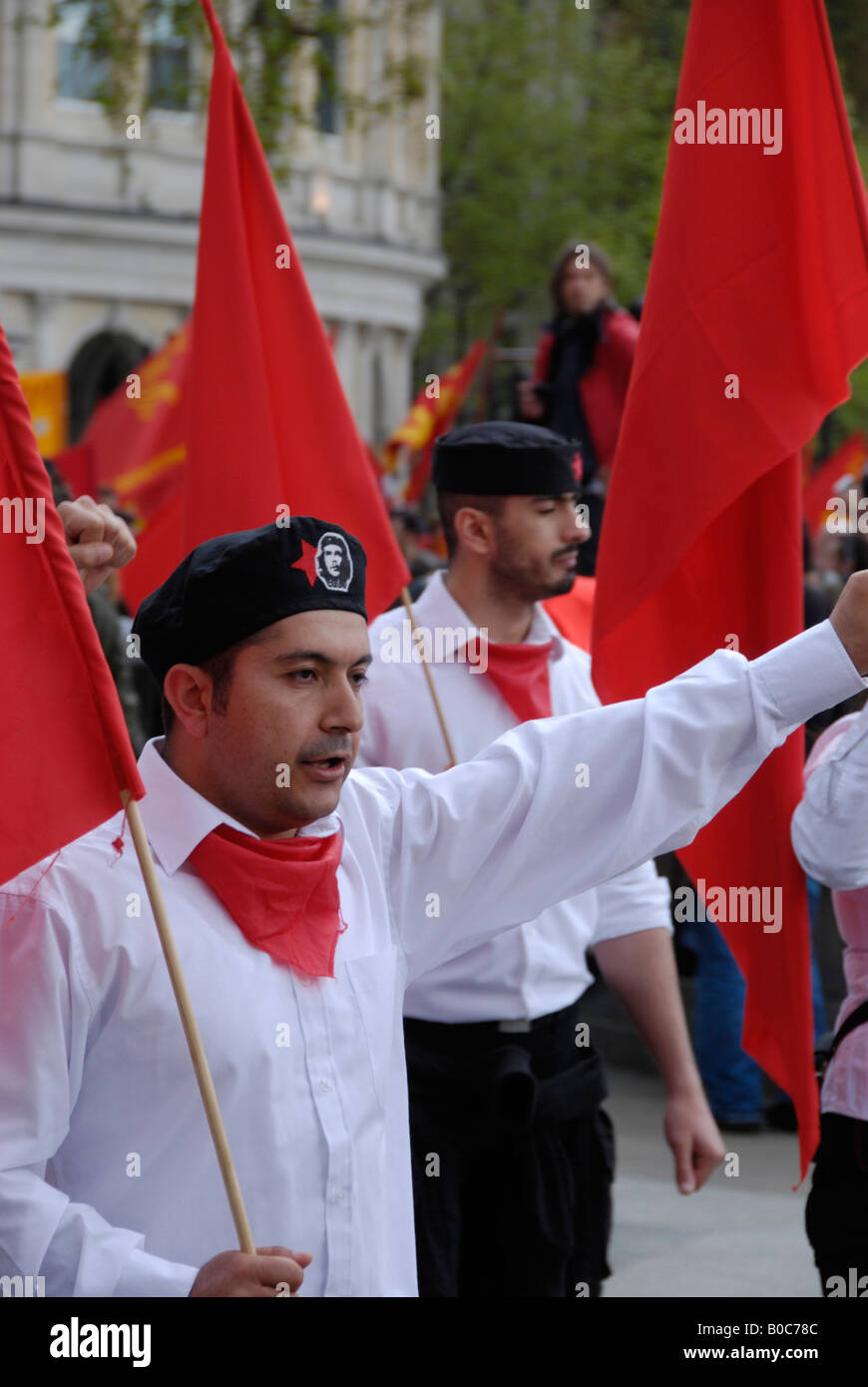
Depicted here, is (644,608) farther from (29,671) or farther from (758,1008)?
(29,671)

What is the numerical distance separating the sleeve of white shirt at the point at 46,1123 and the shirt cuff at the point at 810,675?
95 centimetres

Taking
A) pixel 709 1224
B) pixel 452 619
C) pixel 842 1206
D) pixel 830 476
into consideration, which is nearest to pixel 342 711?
pixel 842 1206

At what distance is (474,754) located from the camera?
447 cm

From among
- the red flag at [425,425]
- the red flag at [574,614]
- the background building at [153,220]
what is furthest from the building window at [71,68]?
the red flag at [574,614]

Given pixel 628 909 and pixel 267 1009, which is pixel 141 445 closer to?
pixel 628 909

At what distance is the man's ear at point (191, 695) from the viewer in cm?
271

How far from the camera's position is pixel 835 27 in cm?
3466

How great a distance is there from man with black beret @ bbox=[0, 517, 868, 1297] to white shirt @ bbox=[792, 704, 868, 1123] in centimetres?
78

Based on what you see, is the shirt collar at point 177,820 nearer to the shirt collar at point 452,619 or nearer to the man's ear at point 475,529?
the shirt collar at point 452,619

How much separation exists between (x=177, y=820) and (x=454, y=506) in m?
2.34

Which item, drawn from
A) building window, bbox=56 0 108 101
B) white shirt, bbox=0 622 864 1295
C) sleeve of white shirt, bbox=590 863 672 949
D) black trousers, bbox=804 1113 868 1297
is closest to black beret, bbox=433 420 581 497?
sleeve of white shirt, bbox=590 863 672 949

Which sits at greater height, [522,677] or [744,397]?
[744,397]

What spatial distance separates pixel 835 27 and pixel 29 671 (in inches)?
1367

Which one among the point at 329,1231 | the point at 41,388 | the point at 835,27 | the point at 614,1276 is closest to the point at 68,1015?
the point at 329,1231
